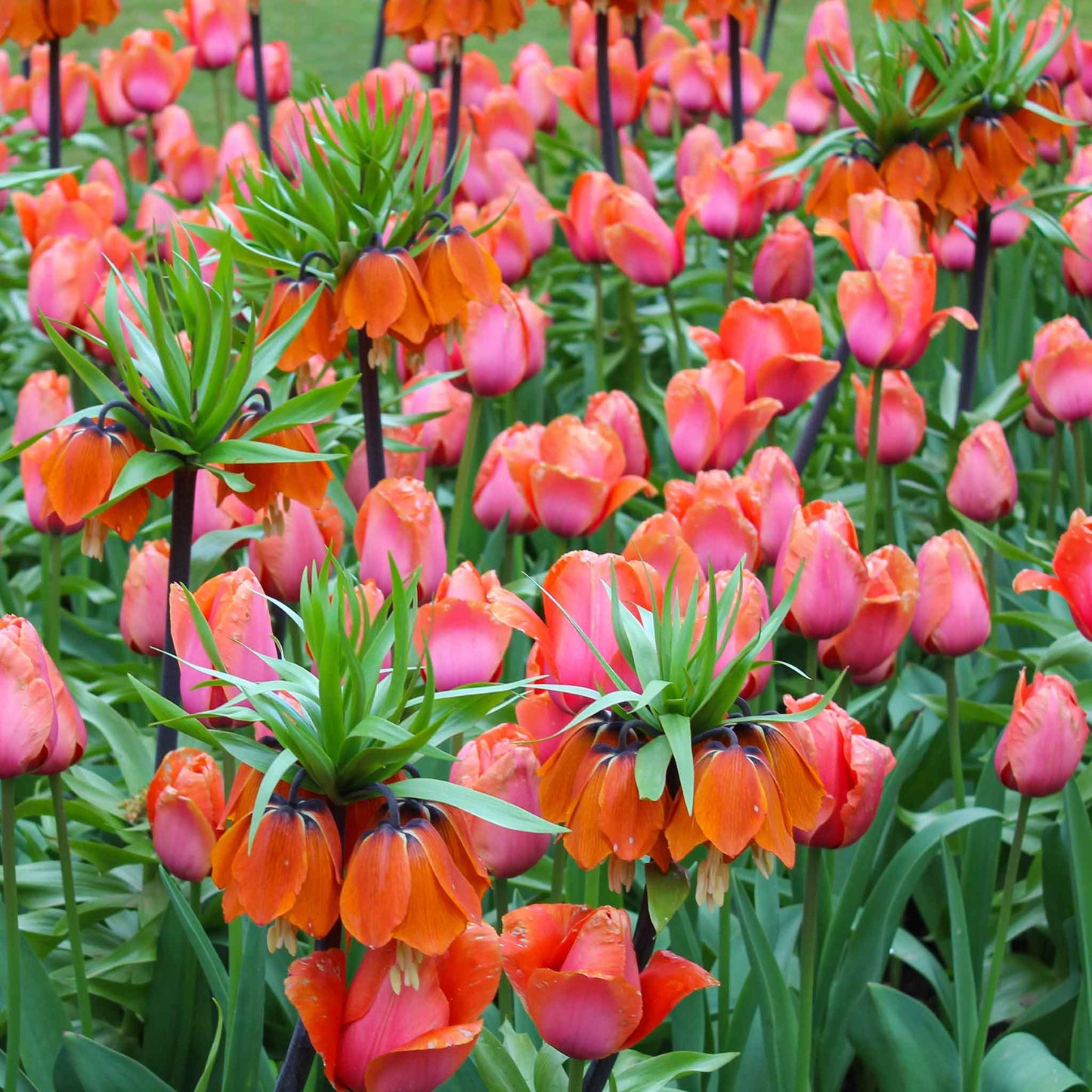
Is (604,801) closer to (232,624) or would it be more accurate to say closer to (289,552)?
(232,624)

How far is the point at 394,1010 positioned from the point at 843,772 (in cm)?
37

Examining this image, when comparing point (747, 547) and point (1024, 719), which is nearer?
point (1024, 719)

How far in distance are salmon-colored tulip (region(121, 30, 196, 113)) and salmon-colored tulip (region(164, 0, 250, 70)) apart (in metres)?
0.18

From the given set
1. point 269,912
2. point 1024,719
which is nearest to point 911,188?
point 1024,719

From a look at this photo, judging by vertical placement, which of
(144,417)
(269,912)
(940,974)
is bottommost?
(940,974)

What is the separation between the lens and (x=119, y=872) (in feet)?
4.29

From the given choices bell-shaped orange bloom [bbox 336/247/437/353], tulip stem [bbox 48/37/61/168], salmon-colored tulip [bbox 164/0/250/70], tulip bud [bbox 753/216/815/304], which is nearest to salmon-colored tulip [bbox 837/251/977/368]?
tulip bud [bbox 753/216/815/304]

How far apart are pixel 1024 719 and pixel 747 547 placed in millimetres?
277

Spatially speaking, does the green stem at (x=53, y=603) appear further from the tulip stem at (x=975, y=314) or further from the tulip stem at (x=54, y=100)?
the tulip stem at (x=975, y=314)

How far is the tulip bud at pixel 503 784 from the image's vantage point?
0.92 meters

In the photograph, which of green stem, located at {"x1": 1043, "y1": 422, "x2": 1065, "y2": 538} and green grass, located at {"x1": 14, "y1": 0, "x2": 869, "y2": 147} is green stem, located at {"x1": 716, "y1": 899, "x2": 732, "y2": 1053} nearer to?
green stem, located at {"x1": 1043, "y1": 422, "x2": 1065, "y2": 538}

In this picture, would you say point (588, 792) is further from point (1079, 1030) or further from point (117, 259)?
point (117, 259)

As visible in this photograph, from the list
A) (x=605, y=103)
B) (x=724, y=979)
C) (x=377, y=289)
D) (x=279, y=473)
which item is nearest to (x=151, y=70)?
(x=605, y=103)

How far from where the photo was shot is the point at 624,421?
1.58 m
